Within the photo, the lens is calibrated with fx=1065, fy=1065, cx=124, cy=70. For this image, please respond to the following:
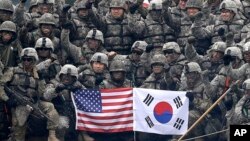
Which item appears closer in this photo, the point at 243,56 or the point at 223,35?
the point at 243,56

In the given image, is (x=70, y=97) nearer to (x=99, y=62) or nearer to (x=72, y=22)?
(x=99, y=62)

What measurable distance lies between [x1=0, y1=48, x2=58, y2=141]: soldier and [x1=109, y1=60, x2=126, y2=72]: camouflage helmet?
2421 mm

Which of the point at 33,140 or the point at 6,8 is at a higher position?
the point at 6,8

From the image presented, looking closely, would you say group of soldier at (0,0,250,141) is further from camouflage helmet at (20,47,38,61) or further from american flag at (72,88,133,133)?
american flag at (72,88,133,133)

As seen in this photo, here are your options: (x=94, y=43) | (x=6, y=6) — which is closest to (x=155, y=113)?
(x=94, y=43)

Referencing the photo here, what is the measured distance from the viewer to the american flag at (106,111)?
2997 cm

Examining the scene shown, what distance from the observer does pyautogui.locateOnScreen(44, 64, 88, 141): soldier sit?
97.3 feet

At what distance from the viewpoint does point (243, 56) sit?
3169 cm

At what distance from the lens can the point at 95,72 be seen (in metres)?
31.0

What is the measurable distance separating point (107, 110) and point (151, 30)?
4745 mm

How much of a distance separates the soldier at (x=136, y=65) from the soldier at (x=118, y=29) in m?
1.14

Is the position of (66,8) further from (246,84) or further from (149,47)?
(246,84)

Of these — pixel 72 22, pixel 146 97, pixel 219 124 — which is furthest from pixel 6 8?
pixel 219 124

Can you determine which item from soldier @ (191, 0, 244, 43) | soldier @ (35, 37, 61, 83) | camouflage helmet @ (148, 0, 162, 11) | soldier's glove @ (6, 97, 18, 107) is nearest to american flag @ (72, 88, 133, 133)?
soldier @ (35, 37, 61, 83)
